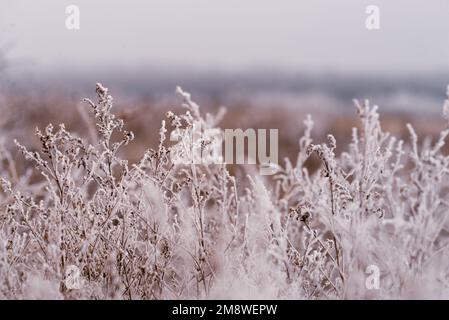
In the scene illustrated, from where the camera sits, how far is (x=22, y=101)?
497 cm

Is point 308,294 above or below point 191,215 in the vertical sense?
below

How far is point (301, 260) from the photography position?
1949 mm

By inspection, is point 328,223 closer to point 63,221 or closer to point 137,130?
point 63,221

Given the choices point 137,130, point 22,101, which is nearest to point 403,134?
point 137,130

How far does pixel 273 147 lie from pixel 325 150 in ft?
1.56

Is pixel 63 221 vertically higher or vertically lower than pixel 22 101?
lower

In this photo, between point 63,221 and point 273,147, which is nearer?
point 63,221

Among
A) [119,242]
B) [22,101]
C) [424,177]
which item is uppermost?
[22,101]
